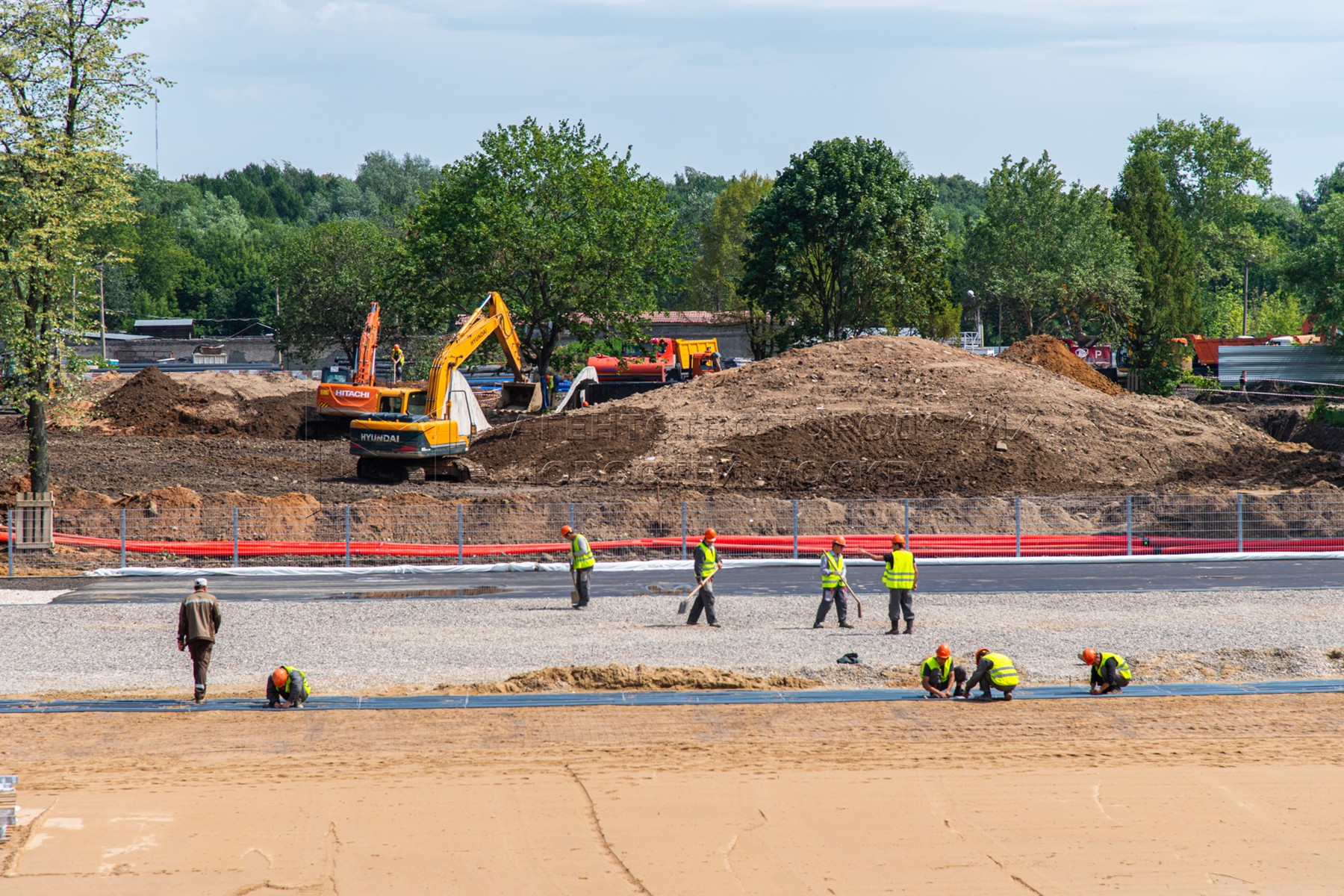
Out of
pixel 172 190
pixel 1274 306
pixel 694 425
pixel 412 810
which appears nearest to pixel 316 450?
pixel 694 425

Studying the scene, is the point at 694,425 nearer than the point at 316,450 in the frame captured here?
Yes

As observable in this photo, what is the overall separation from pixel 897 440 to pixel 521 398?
17.1 metres

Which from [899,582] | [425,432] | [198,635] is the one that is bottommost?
[198,635]

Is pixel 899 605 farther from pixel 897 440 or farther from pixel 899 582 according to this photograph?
pixel 897 440

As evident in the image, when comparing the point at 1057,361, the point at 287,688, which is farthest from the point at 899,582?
the point at 1057,361

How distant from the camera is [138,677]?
17156mm

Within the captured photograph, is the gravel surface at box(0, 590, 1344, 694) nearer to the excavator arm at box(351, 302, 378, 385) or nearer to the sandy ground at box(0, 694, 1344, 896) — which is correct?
the sandy ground at box(0, 694, 1344, 896)

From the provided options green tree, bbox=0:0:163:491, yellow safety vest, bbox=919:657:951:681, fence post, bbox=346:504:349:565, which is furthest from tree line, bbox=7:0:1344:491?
yellow safety vest, bbox=919:657:951:681

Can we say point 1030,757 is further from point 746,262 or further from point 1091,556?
point 746,262

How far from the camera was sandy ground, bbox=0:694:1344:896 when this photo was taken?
32.8ft

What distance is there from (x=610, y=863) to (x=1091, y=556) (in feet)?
67.8

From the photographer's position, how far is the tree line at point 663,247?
26.1 metres

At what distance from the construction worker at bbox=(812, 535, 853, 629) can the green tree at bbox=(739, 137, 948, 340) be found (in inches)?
1424

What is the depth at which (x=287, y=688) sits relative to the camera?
15070 mm
